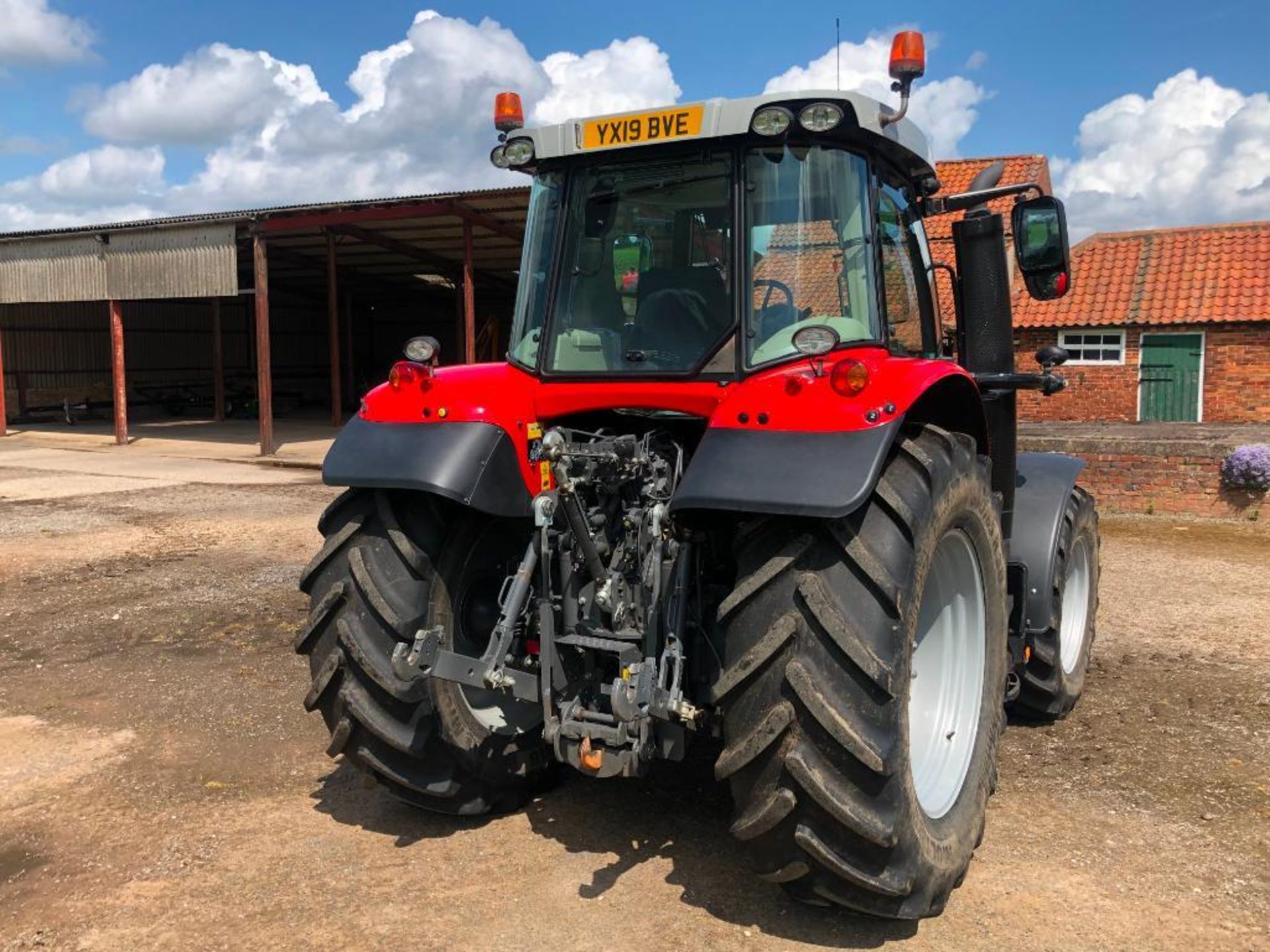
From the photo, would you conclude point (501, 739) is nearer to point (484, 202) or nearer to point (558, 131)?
point (558, 131)

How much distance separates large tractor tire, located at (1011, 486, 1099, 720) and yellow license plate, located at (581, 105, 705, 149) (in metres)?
2.47

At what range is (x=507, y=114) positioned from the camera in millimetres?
4059

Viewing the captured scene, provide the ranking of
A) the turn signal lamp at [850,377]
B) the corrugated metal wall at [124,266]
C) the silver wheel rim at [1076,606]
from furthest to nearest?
1. the corrugated metal wall at [124,266]
2. the silver wheel rim at [1076,606]
3. the turn signal lamp at [850,377]

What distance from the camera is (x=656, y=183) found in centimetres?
363

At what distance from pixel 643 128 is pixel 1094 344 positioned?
17482 mm

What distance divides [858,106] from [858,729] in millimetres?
1937

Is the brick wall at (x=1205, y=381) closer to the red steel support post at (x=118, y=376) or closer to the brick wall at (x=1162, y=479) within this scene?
the brick wall at (x=1162, y=479)

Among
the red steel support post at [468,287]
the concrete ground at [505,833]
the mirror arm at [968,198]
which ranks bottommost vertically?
the concrete ground at [505,833]

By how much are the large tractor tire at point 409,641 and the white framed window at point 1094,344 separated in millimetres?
17148

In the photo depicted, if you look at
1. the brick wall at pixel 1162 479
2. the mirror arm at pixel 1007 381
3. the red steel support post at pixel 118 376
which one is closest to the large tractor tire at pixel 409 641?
the mirror arm at pixel 1007 381

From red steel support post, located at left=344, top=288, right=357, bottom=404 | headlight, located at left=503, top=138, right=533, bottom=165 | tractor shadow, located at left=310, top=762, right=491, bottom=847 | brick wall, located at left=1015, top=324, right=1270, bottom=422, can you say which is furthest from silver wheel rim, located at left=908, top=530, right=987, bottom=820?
red steel support post, located at left=344, top=288, right=357, bottom=404

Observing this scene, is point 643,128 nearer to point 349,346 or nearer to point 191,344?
point 349,346

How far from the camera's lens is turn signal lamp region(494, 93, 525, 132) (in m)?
4.05

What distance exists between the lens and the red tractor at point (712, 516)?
283 centimetres
